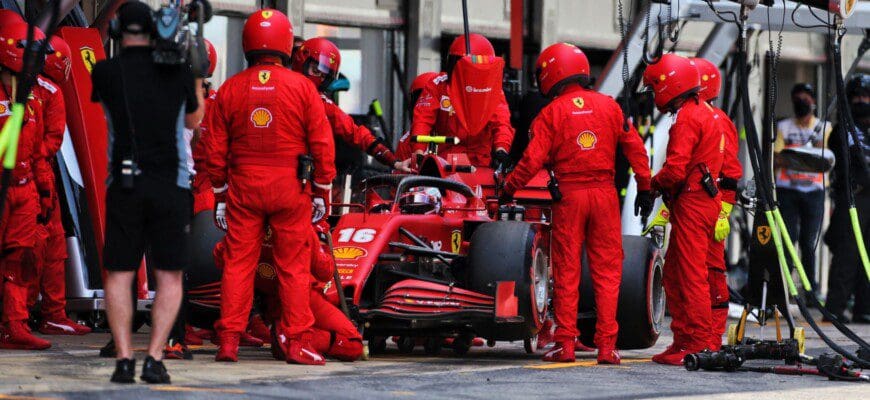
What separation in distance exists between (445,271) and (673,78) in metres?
2.02

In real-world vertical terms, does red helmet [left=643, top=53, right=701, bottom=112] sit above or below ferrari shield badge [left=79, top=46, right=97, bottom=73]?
below

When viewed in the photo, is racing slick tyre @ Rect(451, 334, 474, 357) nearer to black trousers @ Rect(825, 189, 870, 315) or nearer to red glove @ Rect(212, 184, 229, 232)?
red glove @ Rect(212, 184, 229, 232)

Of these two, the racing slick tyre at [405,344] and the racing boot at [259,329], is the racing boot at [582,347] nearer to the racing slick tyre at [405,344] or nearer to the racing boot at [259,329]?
the racing slick tyre at [405,344]

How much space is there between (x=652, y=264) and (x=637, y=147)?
87 cm

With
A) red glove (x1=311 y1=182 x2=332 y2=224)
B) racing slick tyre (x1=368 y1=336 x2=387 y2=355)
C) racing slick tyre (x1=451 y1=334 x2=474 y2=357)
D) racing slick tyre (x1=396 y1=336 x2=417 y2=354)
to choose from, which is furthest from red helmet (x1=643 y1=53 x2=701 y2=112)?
red glove (x1=311 y1=182 x2=332 y2=224)

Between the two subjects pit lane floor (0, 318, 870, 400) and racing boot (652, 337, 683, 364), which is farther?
racing boot (652, 337, 683, 364)

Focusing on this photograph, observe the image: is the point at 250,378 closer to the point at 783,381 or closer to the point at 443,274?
the point at 443,274

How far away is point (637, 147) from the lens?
10.4 m

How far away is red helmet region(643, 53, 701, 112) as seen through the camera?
10789 millimetres

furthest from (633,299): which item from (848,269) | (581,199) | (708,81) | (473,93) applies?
(848,269)

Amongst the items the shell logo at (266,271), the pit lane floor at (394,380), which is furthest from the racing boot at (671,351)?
the shell logo at (266,271)

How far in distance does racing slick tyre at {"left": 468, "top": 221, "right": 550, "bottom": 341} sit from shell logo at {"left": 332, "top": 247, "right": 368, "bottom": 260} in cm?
65

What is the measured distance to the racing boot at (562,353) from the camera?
33.3 ft

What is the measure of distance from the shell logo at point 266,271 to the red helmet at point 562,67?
7.58ft
